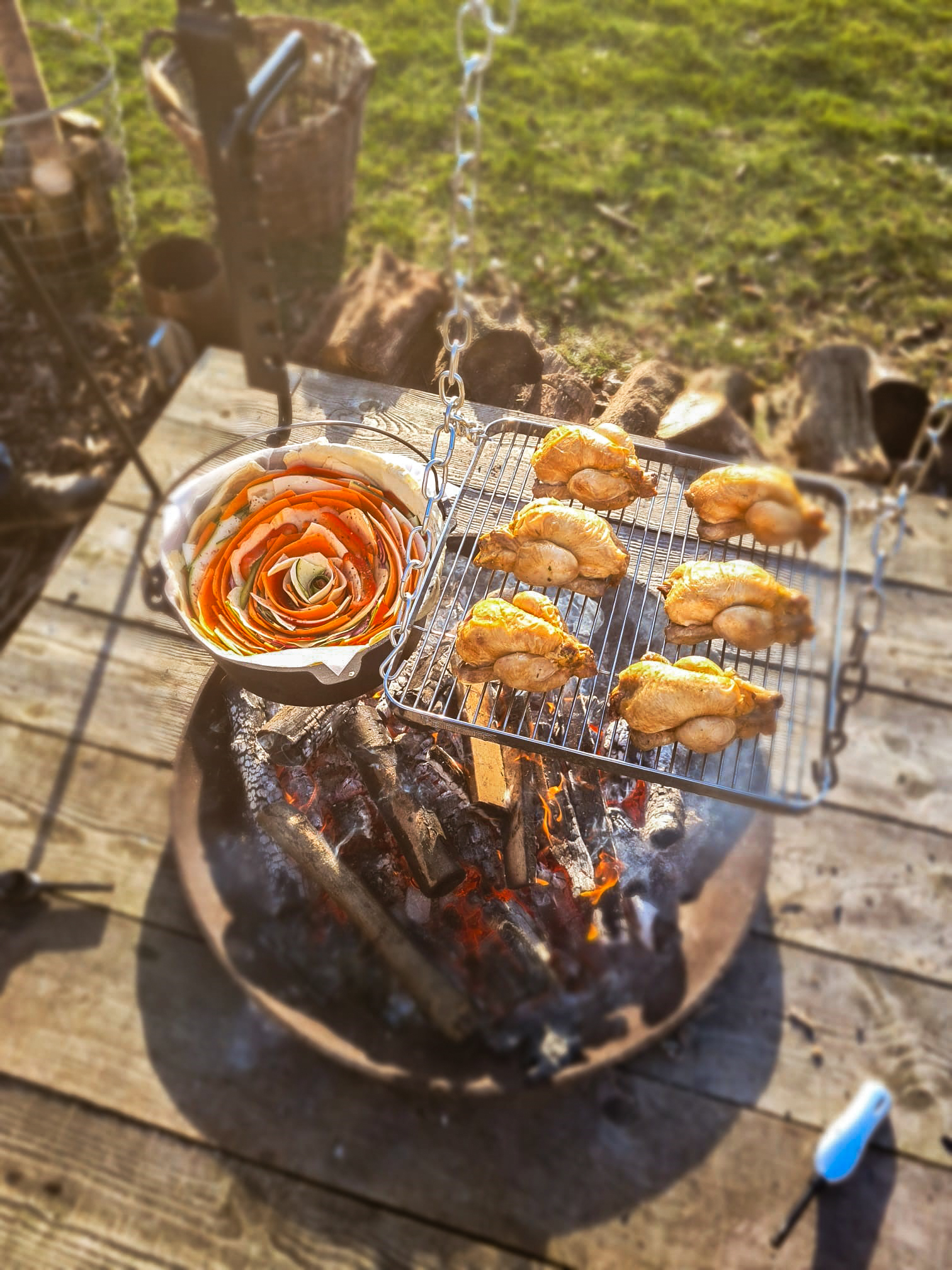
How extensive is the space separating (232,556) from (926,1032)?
9.29 feet

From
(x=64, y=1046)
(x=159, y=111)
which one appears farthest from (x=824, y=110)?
(x=64, y=1046)

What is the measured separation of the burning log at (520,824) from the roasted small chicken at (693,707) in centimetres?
35

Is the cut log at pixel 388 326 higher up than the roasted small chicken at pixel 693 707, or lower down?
higher up

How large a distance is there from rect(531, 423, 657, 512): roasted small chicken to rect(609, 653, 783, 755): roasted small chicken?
0.39 m

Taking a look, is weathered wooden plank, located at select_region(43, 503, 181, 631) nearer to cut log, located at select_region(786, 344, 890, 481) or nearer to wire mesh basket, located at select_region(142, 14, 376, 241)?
wire mesh basket, located at select_region(142, 14, 376, 241)

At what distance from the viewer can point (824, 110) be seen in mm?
5789

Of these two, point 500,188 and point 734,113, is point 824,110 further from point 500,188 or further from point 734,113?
point 500,188

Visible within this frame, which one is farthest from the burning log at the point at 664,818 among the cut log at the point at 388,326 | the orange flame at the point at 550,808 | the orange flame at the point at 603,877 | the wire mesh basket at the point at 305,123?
the wire mesh basket at the point at 305,123

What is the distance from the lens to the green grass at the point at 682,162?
4.98m

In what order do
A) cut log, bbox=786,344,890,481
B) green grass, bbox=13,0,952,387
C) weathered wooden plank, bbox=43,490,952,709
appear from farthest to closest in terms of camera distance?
1. green grass, bbox=13,0,952,387
2. cut log, bbox=786,344,890,481
3. weathered wooden plank, bbox=43,490,952,709

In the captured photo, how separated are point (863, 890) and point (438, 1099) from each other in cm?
173

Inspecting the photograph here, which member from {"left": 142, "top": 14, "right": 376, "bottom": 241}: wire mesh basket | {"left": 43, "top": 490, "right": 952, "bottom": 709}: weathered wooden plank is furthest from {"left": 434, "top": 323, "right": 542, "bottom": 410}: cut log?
{"left": 142, "top": 14, "right": 376, "bottom": 241}: wire mesh basket

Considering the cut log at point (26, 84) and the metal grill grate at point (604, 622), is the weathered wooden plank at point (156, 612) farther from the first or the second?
the cut log at point (26, 84)

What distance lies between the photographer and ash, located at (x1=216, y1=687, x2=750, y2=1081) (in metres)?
2.05
